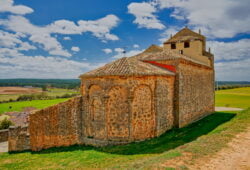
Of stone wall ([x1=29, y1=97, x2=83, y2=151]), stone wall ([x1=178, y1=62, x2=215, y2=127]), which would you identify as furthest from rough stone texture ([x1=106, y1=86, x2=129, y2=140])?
stone wall ([x1=178, y1=62, x2=215, y2=127])

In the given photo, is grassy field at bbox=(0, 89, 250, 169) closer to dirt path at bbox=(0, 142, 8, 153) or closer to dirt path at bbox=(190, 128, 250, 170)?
dirt path at bbox=(190, 128, 250, 170)

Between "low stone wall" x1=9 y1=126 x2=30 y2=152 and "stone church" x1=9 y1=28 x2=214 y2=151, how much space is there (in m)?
0.07

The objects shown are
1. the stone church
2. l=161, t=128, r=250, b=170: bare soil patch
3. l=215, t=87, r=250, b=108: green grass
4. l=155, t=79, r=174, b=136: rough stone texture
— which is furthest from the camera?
l=215, t=87, r=250, b=108: green grass

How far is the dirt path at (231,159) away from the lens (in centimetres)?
629

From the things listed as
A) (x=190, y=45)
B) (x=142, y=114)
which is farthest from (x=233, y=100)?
(x=142, y=114)

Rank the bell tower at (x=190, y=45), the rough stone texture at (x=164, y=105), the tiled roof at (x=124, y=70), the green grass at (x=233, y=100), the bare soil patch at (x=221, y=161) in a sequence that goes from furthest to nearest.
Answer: the green grass at (x=233, y=100)
the bell tower at (x=190, y=45)
the rough stone texture at (x=164, y=105)
the tiled roof at (x=124, y=70)
the bare soil patch at (x=221, y=161)

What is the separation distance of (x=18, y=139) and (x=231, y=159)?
1375cm

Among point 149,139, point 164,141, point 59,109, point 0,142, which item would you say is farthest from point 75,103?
point 0,142

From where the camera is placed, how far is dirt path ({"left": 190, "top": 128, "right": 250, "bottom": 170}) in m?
6.29

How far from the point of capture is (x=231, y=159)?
6941 millimetres

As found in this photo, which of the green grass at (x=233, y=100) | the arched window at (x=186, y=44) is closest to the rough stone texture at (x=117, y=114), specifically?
the arched window at (x=186, y=44)

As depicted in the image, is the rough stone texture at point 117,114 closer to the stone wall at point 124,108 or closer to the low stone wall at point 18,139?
the stone wall at point 124,108

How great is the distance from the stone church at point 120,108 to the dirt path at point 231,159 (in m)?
4.77

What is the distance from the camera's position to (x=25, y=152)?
13.0m
